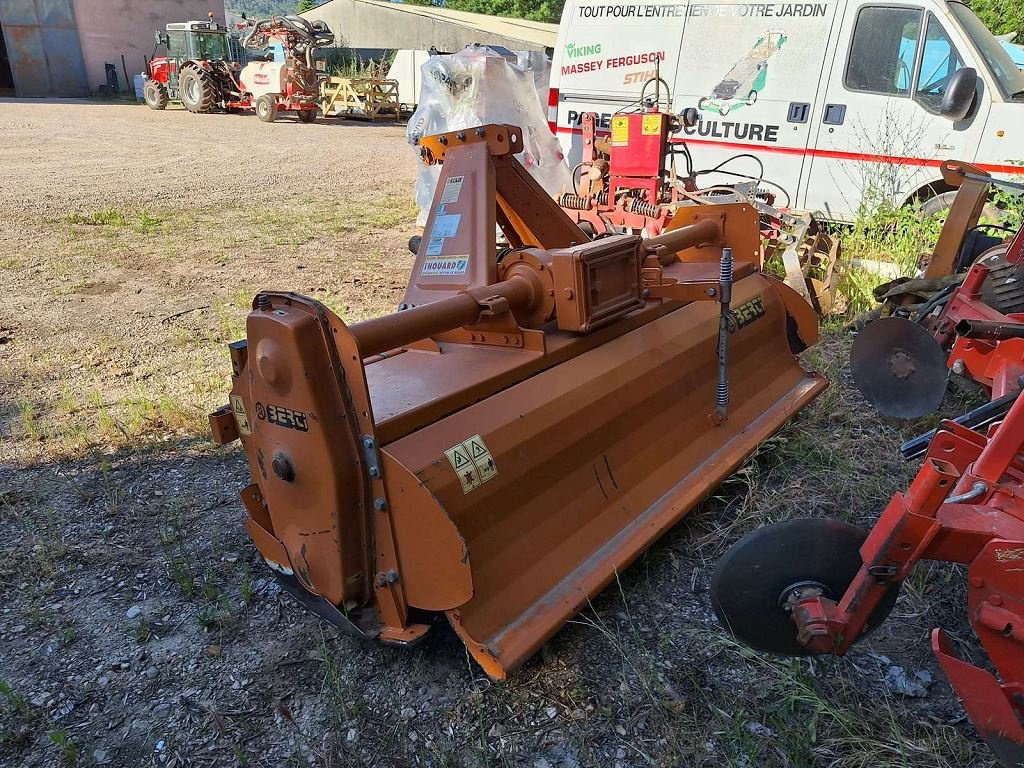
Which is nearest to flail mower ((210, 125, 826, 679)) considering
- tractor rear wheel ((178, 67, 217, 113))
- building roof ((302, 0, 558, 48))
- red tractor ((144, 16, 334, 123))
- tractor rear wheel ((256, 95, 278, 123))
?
red tractor ((144, 16, 334, 123))

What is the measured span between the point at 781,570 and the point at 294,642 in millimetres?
1539

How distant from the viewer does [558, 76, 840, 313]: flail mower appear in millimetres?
5059

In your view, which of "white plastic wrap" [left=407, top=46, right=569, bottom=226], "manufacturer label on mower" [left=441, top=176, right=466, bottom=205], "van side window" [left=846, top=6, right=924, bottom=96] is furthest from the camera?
"white plastic wrap" [left=407, top=46, right=569, bottom=226]

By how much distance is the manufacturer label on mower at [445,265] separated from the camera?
2898 millimetres

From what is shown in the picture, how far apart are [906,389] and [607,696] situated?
2.32 meters

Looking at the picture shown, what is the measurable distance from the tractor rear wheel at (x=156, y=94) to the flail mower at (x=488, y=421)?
67.9 feet

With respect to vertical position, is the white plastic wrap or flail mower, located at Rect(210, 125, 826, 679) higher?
the white plastic wrap

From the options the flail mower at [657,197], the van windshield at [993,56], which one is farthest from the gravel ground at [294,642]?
the van windshield at [993,56]

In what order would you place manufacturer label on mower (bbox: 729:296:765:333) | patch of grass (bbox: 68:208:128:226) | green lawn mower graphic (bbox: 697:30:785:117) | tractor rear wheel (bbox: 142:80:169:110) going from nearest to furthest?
manufacturer label on mower (bbox: 729:296:765:333), green lawn mower graphic (bbox: 697:30:785:117), patch of grass (bbox: 68:208:128:226), tractor rear wheel (bbox: 142:80:169:110)

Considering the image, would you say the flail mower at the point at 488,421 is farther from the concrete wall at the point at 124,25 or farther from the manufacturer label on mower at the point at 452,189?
the concrete wall at the point at 124,25

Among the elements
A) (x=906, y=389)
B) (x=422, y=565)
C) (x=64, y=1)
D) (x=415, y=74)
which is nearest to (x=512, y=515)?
(x=422, y=565)

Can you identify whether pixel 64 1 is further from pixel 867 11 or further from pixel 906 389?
pixel 906 389

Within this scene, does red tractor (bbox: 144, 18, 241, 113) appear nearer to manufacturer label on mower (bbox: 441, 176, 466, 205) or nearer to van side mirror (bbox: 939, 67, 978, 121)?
van side mirror (bbox: 939, 67, 978, 121)

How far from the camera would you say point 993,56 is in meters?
5.86
